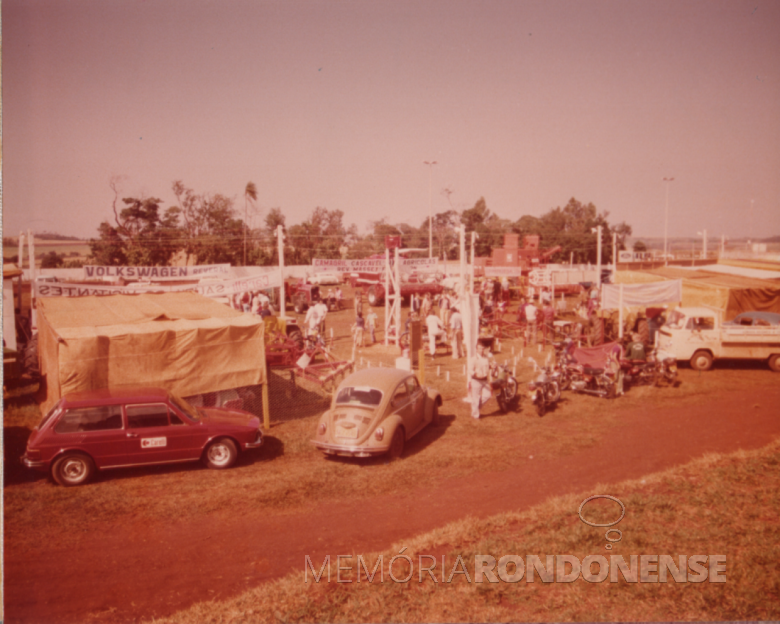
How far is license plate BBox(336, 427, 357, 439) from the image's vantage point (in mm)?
8906

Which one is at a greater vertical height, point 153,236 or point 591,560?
point 153,236

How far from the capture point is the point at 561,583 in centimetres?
584

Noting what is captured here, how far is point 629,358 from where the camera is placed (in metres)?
14.1

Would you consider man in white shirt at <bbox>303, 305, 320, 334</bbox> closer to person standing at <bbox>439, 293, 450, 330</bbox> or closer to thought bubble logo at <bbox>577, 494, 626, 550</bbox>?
person standing at <bbox>439, 293, 450, 330</bbox>

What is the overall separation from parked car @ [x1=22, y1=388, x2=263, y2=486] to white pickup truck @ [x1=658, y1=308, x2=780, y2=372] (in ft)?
42.5

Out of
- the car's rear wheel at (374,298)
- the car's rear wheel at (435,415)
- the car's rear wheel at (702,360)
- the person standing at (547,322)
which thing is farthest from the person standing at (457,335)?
the car's rear wheel at (374,298)

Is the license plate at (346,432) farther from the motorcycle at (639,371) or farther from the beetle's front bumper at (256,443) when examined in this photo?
the motorcycle at (639,371)

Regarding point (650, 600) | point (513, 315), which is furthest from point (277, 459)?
point (513, 315)

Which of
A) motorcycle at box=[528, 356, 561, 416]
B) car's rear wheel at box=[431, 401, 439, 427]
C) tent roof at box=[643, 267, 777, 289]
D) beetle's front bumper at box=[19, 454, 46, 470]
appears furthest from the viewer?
tent roof at box=[643, 267, 777, 289]

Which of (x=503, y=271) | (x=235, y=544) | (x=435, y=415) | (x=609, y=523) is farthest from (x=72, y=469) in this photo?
(x=503, y=271)

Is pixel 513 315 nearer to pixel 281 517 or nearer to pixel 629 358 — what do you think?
pixel 629 358

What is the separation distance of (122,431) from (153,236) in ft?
92.9

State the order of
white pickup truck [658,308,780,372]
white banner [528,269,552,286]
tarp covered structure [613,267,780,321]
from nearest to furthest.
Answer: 1. white pickup truck [658,308,780,372]
2. tarp covered structure [613,267,780,321]
3. white banner [528,269,552,286]

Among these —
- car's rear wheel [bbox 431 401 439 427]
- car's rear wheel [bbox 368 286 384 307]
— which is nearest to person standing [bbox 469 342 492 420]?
car's rear wheel [bbox 431 401 439 427]
